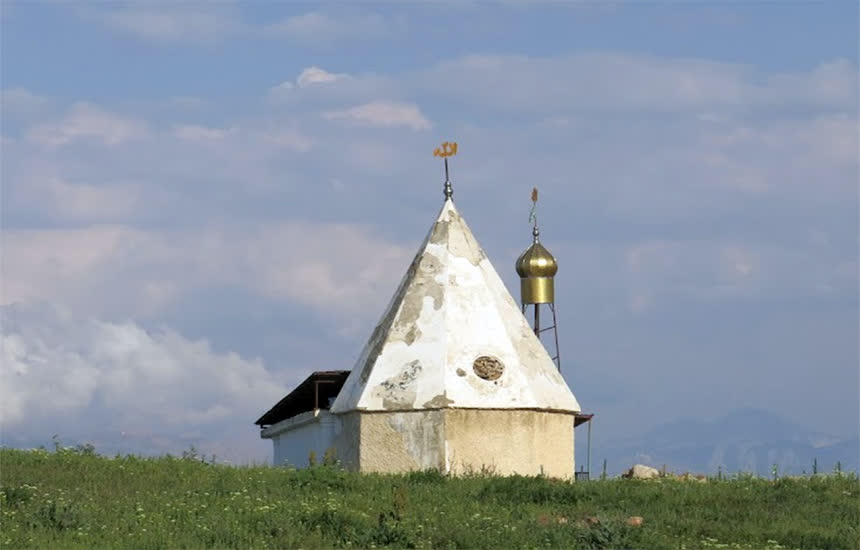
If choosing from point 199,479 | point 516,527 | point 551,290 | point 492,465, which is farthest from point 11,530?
point 551,290

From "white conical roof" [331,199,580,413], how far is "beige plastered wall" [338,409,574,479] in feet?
0.62

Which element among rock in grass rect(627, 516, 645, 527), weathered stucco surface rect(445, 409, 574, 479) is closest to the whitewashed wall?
weathered stucco surface rect(445, 409, 574, 479)

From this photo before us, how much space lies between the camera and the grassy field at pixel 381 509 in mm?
17594

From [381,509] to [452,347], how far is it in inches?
324

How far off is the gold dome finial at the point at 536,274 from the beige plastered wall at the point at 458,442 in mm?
9901

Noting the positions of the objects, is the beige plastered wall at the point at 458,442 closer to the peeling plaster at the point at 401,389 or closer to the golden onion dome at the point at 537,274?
the peeling plaster at the point at 401,389

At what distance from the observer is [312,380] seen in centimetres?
3072

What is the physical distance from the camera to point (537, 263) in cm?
3750

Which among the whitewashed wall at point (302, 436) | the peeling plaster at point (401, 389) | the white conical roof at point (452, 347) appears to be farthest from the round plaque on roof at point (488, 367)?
the whitewashed wall at point (302, 436)

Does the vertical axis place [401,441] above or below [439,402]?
below

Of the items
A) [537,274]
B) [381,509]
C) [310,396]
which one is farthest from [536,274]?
[381,509]

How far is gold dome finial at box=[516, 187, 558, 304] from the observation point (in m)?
37.3

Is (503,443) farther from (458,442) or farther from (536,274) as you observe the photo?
(536,274)

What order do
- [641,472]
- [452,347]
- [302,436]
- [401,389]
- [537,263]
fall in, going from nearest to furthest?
1. [641,472]
2. [401,389]
3. [452,347]
4. [302,436]
5. [537,263]
